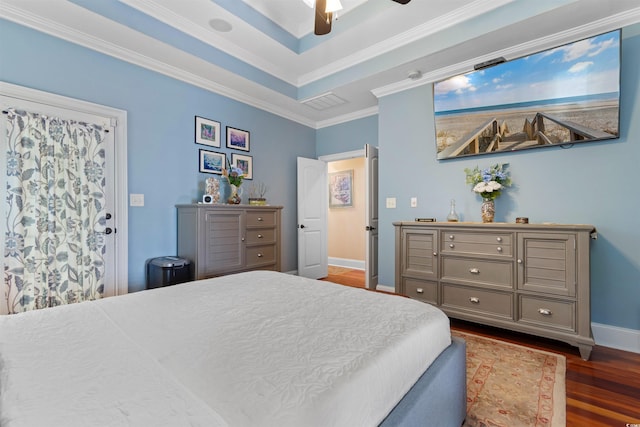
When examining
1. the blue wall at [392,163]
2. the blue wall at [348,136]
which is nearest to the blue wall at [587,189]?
the blue wall at [392,163]

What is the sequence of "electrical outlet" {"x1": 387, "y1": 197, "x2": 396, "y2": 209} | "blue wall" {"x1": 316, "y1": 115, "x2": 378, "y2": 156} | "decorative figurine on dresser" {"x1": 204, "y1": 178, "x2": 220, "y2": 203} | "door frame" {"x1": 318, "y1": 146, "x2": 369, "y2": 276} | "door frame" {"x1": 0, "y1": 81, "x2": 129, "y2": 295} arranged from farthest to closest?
"door frame" {"x1": 318, "y1": 146, "x2": 369, "y2": 276}
"blue wall" {"x1": 316, "y1": 115, "x2": 378, "y2": 156}
"electrical outlet" {"x1": 387, "y1": 197, "x2": 396, "y2": 209}
"decorative figurine on dresser" {"x1": 204, "y1": 178, "x2": 220, "y2": 203}
"door frame" {"x1": 0, "y1": 81, "x2": 129, "y2": 295}

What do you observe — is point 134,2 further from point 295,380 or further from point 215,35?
point 295,380

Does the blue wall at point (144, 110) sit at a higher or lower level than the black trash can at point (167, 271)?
higher

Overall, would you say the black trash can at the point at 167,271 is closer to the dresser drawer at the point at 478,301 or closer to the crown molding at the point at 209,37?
the crown molding at the point at 209,37

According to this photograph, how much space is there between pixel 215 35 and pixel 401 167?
2.62 m

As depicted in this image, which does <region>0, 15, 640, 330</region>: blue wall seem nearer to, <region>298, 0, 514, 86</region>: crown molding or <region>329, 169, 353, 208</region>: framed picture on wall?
<region>298, 0, 514, 86</region>: crown molding

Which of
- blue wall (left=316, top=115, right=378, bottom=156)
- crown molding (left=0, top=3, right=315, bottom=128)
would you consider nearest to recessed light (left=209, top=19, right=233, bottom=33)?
crown molding (left=0, top=3, right=315, bottom=128)

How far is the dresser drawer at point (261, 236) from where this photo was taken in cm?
346

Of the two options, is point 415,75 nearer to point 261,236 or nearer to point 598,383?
point 261,236

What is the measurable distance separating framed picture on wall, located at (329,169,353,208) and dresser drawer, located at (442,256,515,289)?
349cm

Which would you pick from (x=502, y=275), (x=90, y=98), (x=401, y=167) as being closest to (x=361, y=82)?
(x=401, y=167)

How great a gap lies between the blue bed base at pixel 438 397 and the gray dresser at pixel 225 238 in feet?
8.18

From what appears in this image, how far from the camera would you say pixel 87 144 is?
103 inches

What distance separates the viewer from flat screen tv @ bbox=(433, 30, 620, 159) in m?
2.36
